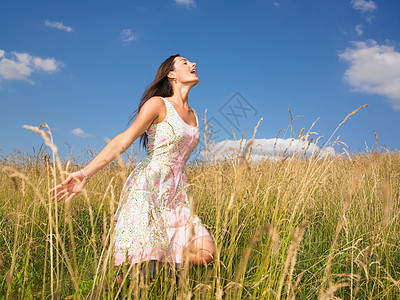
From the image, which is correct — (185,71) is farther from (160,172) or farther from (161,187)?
(161,187)

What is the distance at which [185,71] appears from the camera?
3.41 m

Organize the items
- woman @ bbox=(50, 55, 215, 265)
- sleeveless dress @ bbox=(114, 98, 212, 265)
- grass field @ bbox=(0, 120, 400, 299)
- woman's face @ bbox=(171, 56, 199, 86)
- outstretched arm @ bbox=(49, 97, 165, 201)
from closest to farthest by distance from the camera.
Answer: grass field @ bbox=(0, 120, 400, 299) → outstretched arm @ bbox=(49, 97, 165, 201) → woman @ bbox=(50, 55, 215, 265) → sleeveless dress @ bbox=(114, 98, 212, 265) → woman's face @ bbox=(171, 56, 199, 86)

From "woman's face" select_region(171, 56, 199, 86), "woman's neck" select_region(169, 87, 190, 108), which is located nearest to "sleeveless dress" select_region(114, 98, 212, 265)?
"woman's neck" select_region(169, 87, 190, 108)

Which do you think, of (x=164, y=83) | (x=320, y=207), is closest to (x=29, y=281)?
(x=164, y=83)

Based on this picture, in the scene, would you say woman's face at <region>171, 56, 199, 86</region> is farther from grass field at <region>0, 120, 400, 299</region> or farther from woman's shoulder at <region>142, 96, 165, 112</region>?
grass field at <region>0, 120, 400, 299</region>

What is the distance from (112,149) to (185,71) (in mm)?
1453

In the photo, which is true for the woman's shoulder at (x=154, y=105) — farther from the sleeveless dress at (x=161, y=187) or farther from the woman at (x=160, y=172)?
the sleeveless dress at (x=161, y=187)

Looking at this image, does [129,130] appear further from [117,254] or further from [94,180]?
[94,180]

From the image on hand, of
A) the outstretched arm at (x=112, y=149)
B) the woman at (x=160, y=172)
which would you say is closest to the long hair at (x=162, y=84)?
the woman at (x=160, y=172)

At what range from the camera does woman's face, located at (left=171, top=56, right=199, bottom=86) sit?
3.35 metres

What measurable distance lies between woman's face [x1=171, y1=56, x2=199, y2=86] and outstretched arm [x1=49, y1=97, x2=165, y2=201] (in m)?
0.50

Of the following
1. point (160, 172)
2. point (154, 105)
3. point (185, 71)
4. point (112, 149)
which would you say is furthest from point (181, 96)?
point (112, 149)

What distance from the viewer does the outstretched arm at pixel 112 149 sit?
2.09 m

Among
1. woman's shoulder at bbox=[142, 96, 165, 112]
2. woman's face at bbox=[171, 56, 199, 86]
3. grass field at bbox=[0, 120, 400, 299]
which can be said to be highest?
woman's face at bbox=[171, 56, 199, 86]
